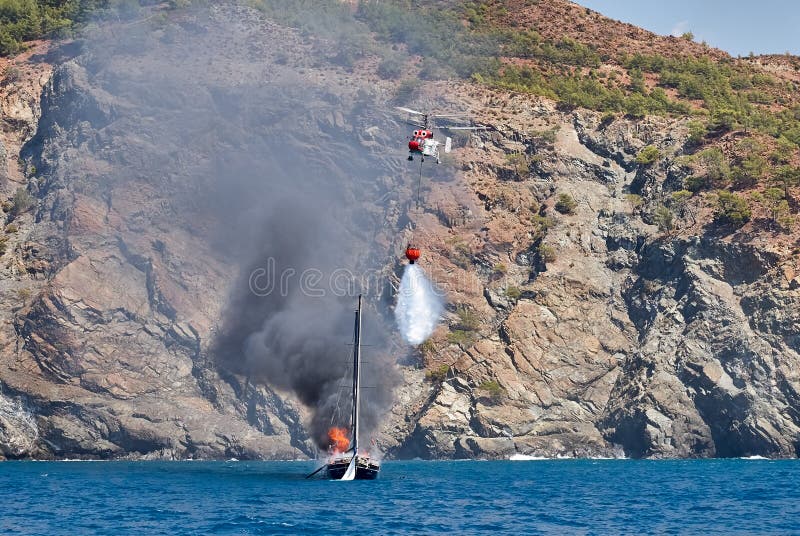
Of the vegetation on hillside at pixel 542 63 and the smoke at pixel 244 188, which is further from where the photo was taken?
the vegetation on hillside at pixel 542 63

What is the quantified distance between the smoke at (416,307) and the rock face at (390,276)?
5.00 ft

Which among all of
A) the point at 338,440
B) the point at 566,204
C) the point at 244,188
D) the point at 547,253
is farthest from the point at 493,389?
the point at 244,188

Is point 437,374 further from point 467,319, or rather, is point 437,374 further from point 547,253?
point 547,253

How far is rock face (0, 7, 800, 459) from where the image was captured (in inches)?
4491

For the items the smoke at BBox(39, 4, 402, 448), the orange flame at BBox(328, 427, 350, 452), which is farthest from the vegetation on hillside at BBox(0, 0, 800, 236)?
the orange flame at BBox(328, 427, 350, 452)

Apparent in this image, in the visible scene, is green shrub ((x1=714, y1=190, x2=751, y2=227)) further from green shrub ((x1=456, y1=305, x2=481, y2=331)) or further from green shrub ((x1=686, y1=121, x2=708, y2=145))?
green shrub ((x1=456, y1=305, x2=481, y2=331))

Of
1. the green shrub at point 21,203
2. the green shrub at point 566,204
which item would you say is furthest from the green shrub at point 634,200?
the green shrub at point 21,203

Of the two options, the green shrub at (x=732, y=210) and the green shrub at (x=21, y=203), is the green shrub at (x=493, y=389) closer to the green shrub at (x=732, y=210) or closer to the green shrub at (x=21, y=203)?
the green shrub at (x=732, y=210)

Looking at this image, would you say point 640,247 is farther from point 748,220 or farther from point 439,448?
point 439,448

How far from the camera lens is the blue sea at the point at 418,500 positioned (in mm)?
65312

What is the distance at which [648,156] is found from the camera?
139750 mm

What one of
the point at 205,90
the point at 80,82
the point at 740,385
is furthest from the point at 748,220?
the point at 80,82

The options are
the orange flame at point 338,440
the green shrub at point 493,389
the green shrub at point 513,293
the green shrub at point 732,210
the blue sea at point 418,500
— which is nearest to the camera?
the blue sea at point 418,500

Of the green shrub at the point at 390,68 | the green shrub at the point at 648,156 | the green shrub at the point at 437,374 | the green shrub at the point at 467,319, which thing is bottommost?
the green shrub at the point at 437,374
